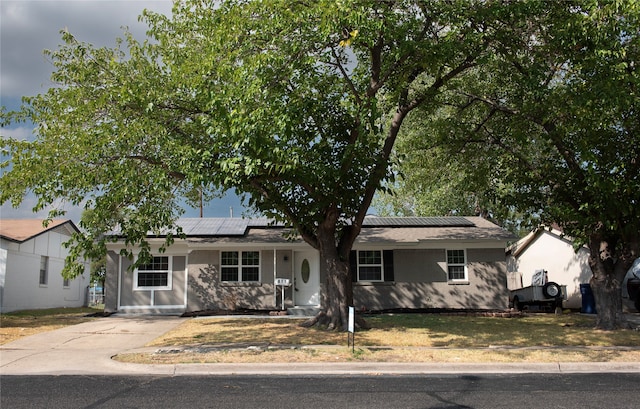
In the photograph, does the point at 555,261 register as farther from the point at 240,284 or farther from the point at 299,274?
the point at 240,284

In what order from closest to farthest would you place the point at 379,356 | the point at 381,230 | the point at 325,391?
the point at 325,391
the point at 379,356
the point at 381,230

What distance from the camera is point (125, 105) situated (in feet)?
41.1

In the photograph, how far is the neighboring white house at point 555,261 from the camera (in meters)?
25.3

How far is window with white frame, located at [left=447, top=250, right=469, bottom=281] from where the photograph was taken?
20781 millimetres

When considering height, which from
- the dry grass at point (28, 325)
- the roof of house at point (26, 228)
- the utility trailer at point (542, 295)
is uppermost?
the roof of house at point (26, 228)

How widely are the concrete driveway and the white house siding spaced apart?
7280 millimetres

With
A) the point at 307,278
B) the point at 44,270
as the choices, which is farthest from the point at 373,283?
the point at 44,270

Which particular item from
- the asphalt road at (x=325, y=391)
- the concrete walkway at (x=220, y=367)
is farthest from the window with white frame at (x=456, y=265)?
the asphalt road at (x=325, y=391)

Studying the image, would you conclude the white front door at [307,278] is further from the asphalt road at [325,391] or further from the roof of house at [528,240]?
the roof of house at [528,240]

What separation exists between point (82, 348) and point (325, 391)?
6739 mm

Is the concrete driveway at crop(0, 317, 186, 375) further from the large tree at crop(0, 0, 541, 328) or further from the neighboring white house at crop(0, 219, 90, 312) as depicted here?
the neighboring white house at crop(0, 219, 90, 312)

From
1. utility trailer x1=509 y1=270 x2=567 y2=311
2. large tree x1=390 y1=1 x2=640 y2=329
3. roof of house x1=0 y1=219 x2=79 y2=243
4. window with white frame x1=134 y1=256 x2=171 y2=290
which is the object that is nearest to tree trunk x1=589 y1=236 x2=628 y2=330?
large tree x1=390 y1=1 x2=640 y2=329

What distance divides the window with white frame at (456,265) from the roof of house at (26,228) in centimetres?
1625

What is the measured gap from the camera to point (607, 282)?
15.2 meters
